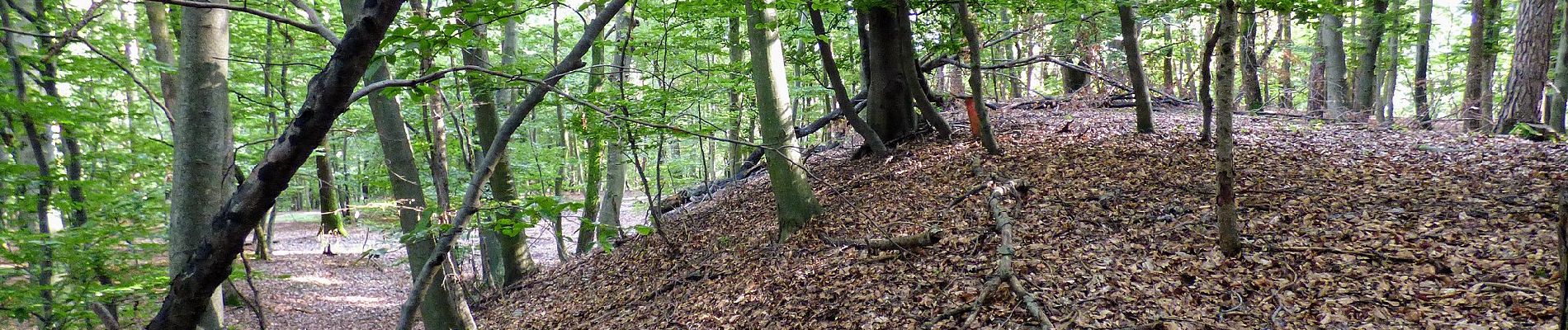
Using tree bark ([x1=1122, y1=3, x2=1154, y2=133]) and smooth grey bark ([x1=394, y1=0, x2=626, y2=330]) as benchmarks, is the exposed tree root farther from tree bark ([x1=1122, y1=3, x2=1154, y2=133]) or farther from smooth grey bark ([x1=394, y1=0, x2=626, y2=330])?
smooth grey bark ([x1=394, y1=0, x2=626, y2=330])

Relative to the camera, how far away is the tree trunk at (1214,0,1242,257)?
4.74 m

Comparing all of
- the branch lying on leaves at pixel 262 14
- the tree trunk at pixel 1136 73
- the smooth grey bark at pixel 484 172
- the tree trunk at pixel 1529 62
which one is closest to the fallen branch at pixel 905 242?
the tree trunk at pixel 1136 73

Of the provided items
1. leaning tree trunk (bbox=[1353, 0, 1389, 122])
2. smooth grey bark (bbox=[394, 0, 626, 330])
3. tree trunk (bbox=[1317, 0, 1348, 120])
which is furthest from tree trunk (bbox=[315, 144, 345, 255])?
leaning tree trunk (bbox=[1353, 0, 1389, 122])

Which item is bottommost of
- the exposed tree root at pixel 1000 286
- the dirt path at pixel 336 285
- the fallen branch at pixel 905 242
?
the dirt path at pixel 336 285

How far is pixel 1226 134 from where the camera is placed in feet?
15.7

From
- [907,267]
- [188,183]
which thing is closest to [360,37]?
[188,183]

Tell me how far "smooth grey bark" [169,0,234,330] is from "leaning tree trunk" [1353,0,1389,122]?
12042mm

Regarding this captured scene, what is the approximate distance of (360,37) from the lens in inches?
72.3

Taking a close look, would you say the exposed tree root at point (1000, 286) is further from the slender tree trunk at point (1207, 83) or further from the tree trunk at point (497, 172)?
the tree trunk at point (497, 172)

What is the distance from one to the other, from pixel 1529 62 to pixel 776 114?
7659 mm

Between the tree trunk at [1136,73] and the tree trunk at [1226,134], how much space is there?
3.03 metres

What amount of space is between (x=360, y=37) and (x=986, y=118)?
7150mm

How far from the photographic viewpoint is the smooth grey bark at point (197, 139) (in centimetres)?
259

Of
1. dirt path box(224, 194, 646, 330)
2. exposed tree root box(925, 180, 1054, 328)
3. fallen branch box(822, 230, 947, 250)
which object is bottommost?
dirt path box(224, 194, 646, 330)
